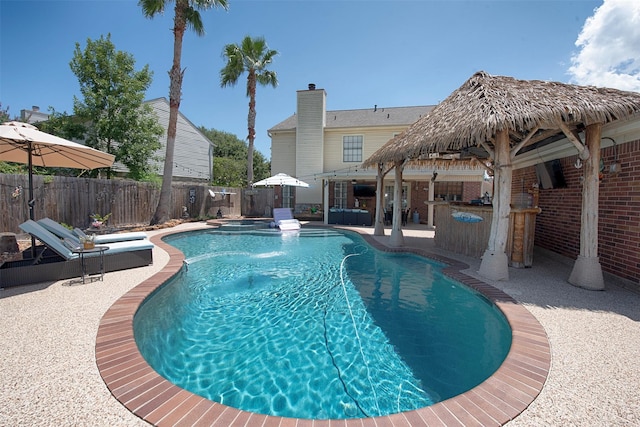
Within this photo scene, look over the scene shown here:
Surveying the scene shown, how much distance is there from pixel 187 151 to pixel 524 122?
24.3m

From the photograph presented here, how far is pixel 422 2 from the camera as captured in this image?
9.05 meters

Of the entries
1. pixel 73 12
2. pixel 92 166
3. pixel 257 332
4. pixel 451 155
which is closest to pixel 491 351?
pixel 257 332

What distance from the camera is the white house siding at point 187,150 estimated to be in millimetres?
21750

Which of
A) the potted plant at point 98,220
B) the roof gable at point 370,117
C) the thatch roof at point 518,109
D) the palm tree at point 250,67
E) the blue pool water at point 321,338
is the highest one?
the palm tree at point 250,67

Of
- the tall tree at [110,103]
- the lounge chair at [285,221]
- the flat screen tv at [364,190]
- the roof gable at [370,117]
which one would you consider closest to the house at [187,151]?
the tall tree at [110,103]

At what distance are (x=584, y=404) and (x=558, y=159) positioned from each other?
7.45m

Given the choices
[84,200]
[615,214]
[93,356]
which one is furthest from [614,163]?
[84,200]

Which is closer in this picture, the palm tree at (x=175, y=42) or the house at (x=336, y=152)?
the palm tree at (x=175, y=42)

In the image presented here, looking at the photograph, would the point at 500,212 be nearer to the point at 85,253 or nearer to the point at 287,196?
the point at 85,253

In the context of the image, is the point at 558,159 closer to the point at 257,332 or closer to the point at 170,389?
the point at 257,332

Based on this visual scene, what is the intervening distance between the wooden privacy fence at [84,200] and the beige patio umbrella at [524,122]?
1309 cm

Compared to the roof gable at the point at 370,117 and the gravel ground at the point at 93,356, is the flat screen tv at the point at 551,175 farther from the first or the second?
the roof gable at the point at 370,117

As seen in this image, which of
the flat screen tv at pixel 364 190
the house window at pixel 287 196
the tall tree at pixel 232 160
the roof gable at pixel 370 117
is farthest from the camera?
the tall tree at pixel 232 160

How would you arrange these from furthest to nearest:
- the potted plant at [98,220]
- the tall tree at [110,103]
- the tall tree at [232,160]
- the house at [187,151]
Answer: the tall tree at [232,160], the house at [187,151], the tall tree at [110,103], the potted plant at [98,220]
